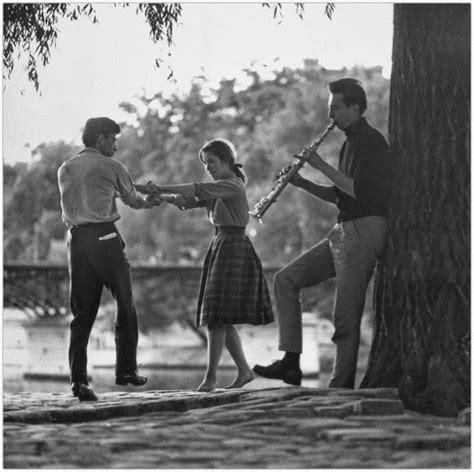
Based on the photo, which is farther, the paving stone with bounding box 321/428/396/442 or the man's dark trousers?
the man's dark trousers

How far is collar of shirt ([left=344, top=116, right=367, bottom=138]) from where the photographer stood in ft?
24.8

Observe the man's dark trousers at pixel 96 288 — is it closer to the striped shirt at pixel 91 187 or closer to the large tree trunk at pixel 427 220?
the striped shirt at pixel 91 187

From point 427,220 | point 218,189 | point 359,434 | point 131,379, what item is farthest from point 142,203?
point 359,434

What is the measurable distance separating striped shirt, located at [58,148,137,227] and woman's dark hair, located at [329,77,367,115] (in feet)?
4.09

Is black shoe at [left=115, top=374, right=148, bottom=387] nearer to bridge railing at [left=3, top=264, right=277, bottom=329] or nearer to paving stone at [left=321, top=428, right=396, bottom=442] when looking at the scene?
paving stone at [left=321, top=428, right=396, bottom=442]

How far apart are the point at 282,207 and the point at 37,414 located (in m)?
27.9

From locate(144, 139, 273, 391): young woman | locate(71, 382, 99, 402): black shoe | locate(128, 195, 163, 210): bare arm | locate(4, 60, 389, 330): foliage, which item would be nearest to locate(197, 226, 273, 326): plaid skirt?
locate(144, 139, 273, 391): young woman

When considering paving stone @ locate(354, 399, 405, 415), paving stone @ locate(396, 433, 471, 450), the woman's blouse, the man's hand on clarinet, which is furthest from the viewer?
the woman's blouse

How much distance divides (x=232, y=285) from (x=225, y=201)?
1.59 feet

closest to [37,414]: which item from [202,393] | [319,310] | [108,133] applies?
[202,393]

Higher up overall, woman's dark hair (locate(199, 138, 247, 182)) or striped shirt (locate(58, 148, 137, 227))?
woman's dark hair (locate(199, 138, 247, 182))

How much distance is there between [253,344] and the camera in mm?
37688

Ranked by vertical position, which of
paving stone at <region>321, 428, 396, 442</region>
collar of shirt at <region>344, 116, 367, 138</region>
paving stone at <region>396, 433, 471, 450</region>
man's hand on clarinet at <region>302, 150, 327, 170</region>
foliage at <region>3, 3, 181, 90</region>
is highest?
foliage at <region>3, 3, 181, 90</region>

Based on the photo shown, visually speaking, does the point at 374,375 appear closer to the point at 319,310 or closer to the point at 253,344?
the point at 319,310
